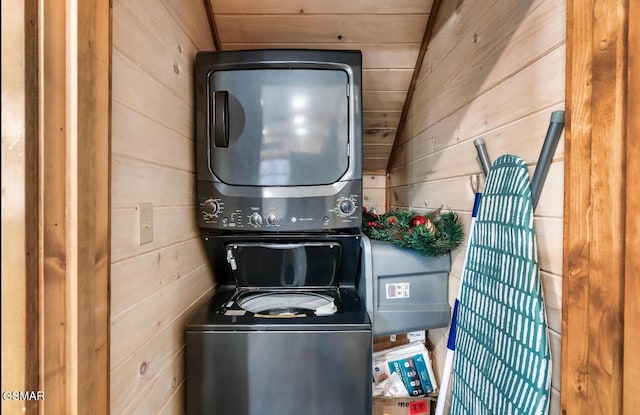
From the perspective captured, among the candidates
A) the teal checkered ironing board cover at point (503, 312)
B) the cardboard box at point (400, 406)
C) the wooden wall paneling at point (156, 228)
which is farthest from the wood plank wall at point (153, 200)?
the teal checkered ironing board cover at point (503, 312)

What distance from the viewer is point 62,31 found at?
619mm

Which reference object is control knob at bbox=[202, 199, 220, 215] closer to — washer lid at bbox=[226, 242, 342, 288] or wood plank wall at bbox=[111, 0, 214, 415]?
wood plank wall at bbox=[111, 0, 214, 415]

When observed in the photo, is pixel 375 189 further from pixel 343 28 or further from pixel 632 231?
pixel 632 231

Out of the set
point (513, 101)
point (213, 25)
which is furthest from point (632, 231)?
point (213, 25)

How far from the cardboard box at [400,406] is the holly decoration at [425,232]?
2.34ft

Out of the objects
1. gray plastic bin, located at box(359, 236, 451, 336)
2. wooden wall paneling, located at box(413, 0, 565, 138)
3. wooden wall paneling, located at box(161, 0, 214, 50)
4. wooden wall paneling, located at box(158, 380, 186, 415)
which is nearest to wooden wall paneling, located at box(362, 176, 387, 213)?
wooden wall paneling, located at box(413, 0, 565, 138)

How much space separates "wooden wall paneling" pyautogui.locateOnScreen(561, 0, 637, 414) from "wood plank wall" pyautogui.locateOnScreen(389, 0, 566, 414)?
66 millimetres

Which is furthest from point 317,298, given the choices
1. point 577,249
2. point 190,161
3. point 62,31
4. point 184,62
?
point 62,31

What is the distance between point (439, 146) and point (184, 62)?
1.16 meters

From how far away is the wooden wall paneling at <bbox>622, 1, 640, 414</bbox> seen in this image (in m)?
0.60

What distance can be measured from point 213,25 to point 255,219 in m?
0.96

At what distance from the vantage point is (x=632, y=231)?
610 mm

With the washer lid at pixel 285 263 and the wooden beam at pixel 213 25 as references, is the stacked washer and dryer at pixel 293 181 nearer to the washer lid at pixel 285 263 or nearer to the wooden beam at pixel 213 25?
the washer lid at pixel 285 263

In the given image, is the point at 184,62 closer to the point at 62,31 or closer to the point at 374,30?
the point at 62,31
